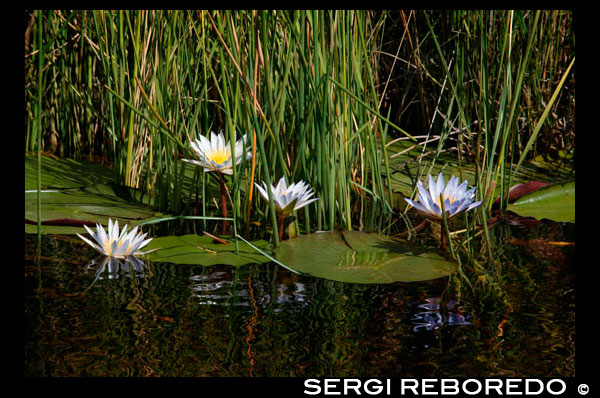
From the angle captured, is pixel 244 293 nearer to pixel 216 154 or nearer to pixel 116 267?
pixel 116 267

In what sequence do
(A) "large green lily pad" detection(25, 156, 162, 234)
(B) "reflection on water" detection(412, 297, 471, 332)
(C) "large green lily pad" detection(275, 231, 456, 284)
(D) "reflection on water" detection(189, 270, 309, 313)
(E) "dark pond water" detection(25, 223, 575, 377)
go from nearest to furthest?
(E) "dark pond water" detection(25, 223, 575, 377)
(B) "reflection on water" detection(412, 297, 471, 332)
(D) "reflection on water" detection(189, 270, 309, 313)
(C) "large green lily pad" detection(275, 231, 456, 284)
(A) "large green lily pad" detection(25, 156, 162, 234)

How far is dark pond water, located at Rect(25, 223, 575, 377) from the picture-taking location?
3.18ft

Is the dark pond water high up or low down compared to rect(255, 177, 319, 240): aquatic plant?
down

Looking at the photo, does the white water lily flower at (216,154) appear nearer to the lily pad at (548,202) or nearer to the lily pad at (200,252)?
the lily pad at (200,252)

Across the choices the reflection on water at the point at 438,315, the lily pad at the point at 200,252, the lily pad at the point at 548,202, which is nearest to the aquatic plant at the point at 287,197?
A: the lily pad at the point at 200,252

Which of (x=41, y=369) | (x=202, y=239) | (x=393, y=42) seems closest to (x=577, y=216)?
(x=202, y=239)

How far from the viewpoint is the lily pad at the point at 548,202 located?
2.06 meters

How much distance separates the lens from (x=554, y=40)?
304 cm

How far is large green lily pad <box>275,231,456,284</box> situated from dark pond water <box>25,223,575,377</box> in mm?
25

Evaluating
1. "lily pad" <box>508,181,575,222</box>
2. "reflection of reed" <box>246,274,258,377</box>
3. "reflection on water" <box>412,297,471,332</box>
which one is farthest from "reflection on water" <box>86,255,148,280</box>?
"lily pad" <box>508,181,575,222</box>

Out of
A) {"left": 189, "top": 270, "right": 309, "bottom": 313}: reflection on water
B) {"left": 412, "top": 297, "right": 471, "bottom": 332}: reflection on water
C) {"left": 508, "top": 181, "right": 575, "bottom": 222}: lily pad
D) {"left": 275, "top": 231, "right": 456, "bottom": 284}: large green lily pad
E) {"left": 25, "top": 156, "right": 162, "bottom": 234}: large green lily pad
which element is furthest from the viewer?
{"left": 508, "top": 181, "right": 575, "bottom": 222}: lily pad

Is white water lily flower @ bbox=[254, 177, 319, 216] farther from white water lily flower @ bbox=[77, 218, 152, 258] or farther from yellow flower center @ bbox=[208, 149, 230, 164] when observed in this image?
white water lily flower @ bbox=[77, 218, 152, 258]

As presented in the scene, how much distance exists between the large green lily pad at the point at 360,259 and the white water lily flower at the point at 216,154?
298 millimetres

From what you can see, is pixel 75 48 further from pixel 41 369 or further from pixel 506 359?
pixel 506 359
